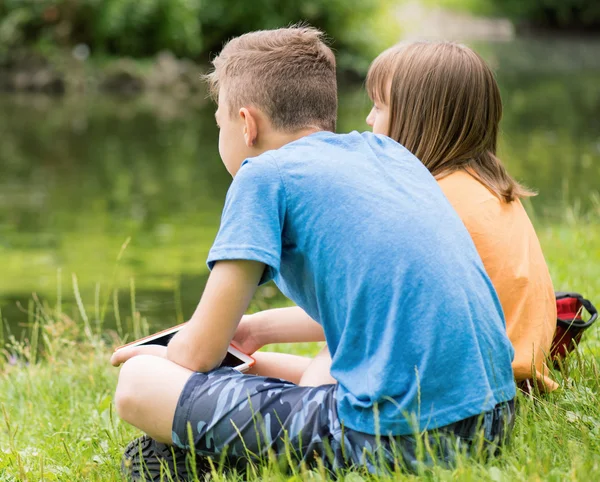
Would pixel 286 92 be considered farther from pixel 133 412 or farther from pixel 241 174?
pixel 133 412

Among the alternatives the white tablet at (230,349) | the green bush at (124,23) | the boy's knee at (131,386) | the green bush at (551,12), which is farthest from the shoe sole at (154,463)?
the green bush at (551,12)

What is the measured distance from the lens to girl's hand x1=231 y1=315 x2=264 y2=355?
242cm

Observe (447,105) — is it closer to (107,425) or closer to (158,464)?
(158,464)

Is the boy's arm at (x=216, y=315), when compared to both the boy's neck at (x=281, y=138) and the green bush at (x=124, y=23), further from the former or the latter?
the green bush at (x=124, y=23)

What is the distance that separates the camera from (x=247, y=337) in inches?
96.0

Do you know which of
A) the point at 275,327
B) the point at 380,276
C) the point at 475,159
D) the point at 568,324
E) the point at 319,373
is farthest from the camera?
the point at 568,324

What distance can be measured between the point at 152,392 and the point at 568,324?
1.33m

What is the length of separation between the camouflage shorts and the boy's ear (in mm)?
553

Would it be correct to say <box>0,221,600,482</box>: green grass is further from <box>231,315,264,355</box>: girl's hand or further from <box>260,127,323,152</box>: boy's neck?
<box>260,127,323,152</box>: boy's neck

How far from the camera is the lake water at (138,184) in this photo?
567 cm

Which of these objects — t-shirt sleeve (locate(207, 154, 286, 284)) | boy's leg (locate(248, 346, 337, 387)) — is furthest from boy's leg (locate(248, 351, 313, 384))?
t-shirt sleeve (locate(207, 154, 286, 284))

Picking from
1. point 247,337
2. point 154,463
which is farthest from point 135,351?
point 247,337

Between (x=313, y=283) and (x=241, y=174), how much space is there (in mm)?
285

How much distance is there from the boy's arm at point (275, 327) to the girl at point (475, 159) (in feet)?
1.64
